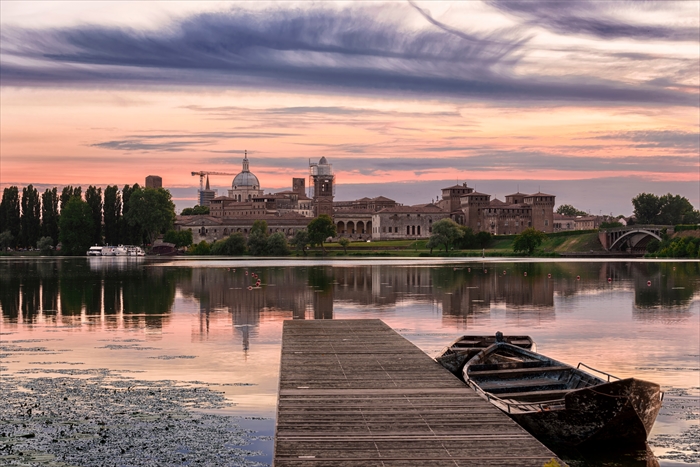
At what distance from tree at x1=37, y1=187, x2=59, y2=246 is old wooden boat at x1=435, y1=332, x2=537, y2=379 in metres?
121

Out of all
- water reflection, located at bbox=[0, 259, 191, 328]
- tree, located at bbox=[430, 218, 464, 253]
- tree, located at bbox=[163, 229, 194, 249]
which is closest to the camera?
water reflection, located at bbox=[0, 259, 191, 328]

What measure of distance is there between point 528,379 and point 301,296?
2633 cm

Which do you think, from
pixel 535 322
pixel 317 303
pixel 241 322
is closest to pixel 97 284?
pixel 317 303

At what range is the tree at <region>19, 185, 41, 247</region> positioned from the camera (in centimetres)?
13038

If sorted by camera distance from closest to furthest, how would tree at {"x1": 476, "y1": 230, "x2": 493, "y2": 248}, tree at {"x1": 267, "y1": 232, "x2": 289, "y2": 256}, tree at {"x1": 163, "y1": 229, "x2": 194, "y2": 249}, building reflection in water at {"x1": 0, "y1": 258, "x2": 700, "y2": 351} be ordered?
building reflection in water at {"x1": 0, "y1": 258, "x2": 700, "y2": 351} < tree at {"x1": 267, "y1": 232, "x2": 289, "y2": 256} < tree at {"x1": 476, "y1": 230, "x2": 493, "y2": 248} < tree at {"x1": 163, "y1": 229, "x2": 194, "y2": 249}

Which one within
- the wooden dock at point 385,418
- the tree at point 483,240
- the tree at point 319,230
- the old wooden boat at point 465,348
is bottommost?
the wooden dock at point 385,418

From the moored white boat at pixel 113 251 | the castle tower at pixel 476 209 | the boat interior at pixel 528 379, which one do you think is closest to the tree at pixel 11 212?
the moored white boat at pixel 113 251

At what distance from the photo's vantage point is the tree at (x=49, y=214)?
5172 inches

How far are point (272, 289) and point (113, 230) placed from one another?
88.0m

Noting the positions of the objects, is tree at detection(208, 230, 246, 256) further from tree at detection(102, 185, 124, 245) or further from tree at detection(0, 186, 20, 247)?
tree at detection(0, 186, 20, 247)

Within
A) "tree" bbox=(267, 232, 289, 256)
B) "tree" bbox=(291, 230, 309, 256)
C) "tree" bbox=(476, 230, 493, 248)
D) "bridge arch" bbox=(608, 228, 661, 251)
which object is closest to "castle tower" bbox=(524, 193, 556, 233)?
"tree" bbox=(476, 230, 493, 248)

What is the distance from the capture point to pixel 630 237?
124375 millimetres

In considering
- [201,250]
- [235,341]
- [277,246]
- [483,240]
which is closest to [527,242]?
[483,240]

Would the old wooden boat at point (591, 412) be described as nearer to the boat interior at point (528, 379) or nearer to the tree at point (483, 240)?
the boat interior at point (528, 379)
